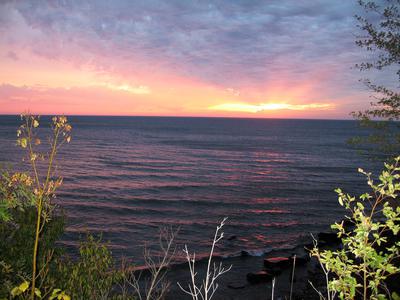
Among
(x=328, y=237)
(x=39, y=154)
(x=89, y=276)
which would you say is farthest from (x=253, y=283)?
(x=39, y=154)

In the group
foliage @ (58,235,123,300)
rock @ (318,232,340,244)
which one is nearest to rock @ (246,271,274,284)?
rock @ (318,232,340,244)

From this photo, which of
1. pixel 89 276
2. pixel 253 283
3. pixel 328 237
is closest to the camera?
pixel 89 276

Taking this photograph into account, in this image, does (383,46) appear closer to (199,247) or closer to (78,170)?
(199,247)

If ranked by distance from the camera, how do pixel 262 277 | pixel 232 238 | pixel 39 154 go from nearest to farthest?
pixel 39 154 → pixel 262 277 → pixel 232 238

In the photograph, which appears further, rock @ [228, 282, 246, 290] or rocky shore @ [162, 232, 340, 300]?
rock @ [228, 282, 246, 290]

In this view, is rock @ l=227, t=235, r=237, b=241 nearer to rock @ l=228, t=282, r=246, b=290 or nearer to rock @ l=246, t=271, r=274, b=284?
rock @ l=246, t=271, r=274, b=284

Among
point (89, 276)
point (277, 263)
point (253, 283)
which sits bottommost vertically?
point (253, 283)

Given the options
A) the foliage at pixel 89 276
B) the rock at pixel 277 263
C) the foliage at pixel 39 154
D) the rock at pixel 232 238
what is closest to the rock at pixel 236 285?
the rock at pixel 277 263

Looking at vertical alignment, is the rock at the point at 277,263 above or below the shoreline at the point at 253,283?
above

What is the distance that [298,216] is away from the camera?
136 ft

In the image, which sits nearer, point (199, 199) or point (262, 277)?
point (262, 277)

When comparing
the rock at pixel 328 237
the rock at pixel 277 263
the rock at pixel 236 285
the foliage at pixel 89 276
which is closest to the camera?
the foliage at pixel 89 276

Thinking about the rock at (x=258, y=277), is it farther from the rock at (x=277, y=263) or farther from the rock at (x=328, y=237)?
the rock at (x=328, y=237)

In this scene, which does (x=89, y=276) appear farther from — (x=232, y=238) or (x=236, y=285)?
(x=232, y=238)
